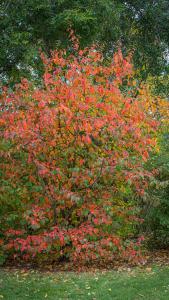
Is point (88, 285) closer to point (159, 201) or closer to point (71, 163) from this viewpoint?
point (71, 163)

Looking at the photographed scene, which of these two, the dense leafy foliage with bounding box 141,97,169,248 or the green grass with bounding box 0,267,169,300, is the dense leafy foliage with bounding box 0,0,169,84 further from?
the green grass with bounding box 0,267,169,300

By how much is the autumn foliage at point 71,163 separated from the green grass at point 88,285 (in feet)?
1.89

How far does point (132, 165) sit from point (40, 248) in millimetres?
2263

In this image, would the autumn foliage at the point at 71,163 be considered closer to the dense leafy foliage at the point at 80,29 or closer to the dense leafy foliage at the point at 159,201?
the dense leafy foliage at the point at 159,201

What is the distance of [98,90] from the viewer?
8555 mm

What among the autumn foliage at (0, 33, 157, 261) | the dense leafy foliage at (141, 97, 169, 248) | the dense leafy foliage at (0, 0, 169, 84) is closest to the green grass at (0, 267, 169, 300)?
the autumn foliage at (0, 33, 157, 261)

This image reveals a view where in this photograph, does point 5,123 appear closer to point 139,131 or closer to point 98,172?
point 98,172

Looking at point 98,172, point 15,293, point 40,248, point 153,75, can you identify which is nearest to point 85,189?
point 98,172

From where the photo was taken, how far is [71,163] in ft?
28.0

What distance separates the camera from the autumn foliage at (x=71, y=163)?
26.3 ft

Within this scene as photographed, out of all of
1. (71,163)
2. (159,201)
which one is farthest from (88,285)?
(159,201)

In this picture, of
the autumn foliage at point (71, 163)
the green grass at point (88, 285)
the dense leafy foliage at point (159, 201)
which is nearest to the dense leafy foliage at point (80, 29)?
the dense leafy foliage at point (159, 201)

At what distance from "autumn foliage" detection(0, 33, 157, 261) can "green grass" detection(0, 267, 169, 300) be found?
0.58 m

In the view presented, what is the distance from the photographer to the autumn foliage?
26.3 feet
